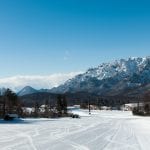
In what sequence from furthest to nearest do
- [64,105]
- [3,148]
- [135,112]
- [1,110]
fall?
[135,112] < [64,105] < [1,110] < [3,148]

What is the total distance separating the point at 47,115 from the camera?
8969 cm

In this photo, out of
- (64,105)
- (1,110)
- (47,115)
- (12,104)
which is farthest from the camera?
(64,105)

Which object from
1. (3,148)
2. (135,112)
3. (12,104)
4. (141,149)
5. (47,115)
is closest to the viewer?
(3,148)

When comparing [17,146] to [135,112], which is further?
A: [135,112]

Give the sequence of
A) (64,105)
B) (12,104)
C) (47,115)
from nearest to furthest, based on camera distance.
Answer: (47,115)
(12,104)
(64,105)

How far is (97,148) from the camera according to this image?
833 inches

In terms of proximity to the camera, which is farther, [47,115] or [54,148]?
[47,115]

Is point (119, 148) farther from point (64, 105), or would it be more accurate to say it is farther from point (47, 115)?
point (64, 105)

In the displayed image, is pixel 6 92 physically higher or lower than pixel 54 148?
higher

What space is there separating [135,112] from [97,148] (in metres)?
106

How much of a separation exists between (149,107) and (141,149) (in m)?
104

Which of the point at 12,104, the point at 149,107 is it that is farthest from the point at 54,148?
the point at 149,107

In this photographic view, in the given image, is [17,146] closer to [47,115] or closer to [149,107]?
[47,115]

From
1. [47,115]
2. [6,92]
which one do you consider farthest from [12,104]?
[47,115]
